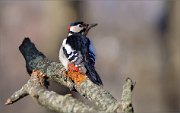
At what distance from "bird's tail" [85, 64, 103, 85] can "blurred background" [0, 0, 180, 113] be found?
10.1 feet

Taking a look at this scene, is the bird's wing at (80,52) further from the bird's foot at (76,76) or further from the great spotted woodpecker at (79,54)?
the bird's foot at (76,76)

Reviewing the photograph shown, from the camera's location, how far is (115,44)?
1892 cm

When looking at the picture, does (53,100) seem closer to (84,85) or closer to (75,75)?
(84,85)

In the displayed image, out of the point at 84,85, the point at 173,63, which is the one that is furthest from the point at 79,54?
the point at 173,63

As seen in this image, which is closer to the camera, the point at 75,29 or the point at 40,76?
the point at 40,76

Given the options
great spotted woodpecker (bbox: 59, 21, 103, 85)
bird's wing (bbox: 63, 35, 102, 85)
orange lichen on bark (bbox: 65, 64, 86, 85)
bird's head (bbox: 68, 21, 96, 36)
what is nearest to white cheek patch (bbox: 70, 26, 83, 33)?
bird's head (bbox: 68, 21, 96, 36)

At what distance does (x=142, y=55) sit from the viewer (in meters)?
16.4

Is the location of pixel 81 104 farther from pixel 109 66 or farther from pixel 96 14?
pixel 96 14

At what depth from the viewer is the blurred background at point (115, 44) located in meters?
9.09

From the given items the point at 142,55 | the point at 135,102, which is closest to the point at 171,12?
the point at 135,102

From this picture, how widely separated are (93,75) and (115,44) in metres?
14.0

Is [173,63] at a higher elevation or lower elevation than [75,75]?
lower

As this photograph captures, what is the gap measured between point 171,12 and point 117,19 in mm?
8071

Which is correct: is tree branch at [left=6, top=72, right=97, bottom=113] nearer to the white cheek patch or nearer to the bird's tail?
the bird's tail
